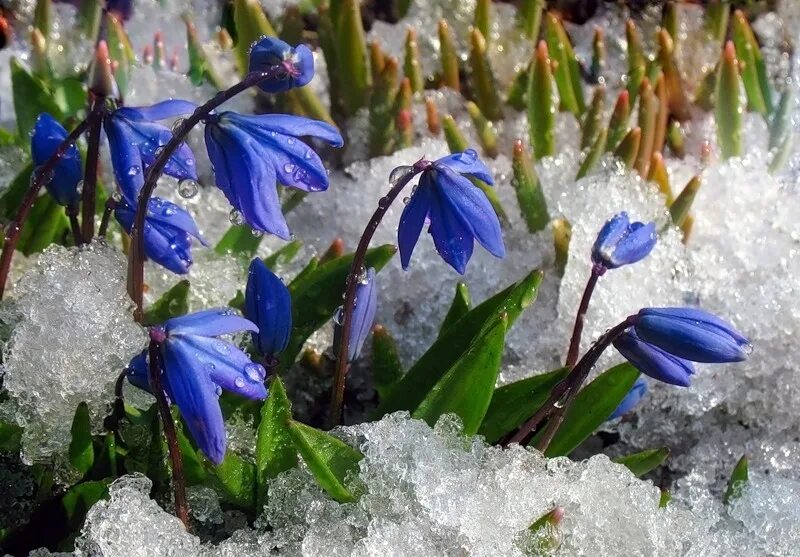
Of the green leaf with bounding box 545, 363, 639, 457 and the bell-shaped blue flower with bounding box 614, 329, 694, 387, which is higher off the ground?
the bell-shaped blue flower with bounding box 614, 329, 694, 387

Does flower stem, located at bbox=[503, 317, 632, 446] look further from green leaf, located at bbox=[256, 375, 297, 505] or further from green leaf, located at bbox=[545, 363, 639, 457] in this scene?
green leaf, located at bbox=[256, 375, 297, 505]

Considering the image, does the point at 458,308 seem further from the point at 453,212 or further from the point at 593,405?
the point at 453,212

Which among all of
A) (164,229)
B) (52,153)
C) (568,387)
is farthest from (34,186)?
(568,387)

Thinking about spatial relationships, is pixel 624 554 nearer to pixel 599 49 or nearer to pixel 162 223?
pixel 162 223

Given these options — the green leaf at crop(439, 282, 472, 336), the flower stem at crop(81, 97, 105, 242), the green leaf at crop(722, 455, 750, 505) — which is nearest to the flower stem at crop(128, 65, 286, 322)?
the flower stem at crop(81, 97, 105, 242)

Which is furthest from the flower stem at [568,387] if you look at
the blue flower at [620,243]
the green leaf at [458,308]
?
the green leaf at [458,308]

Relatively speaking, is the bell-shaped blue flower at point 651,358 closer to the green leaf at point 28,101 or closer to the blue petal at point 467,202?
the blue petal at point 467,202
